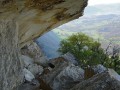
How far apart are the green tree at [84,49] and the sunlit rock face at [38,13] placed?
148ft

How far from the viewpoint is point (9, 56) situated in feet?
63.5

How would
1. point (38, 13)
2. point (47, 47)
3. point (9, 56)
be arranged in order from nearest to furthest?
1. point (38, 13)
2. point (9, 56)
3. point (47, 47)

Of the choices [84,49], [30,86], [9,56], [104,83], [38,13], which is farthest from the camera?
[84,49]

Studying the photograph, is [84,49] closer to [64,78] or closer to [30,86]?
[30,86]

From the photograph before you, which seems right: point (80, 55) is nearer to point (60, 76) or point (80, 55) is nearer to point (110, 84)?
point (60, 76)

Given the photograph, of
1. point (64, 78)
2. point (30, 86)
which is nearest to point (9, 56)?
point (64, 78)

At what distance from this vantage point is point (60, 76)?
29.4m

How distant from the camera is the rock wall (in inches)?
727

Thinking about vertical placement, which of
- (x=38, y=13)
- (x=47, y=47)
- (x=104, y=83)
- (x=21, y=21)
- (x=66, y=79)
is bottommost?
(x=47, y=47)

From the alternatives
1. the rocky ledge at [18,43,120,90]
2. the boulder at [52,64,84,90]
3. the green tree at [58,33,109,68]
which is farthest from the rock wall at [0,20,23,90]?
the green tree at [58,33,109,68]

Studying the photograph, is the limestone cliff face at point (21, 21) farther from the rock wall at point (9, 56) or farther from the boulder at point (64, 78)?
the boulder at point (64, 78)

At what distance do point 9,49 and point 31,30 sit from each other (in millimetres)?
3018

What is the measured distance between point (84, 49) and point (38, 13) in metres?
58.9

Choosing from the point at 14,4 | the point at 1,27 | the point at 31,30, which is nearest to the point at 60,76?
the point at 31,30
